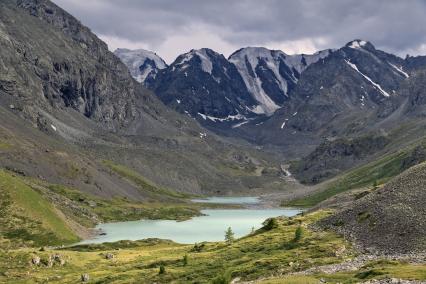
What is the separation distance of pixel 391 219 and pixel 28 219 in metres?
137

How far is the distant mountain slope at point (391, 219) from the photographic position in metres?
71.8

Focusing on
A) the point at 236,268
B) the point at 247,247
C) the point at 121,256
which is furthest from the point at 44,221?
the point at 236,268

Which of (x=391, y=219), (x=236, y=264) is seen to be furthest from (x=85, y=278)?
(x=391, y=219)

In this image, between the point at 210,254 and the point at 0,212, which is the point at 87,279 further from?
the point at 0,212

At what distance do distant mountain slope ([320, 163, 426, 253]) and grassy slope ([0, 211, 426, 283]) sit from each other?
3.27 meters

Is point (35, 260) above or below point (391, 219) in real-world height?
below

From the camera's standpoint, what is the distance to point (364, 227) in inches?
3201

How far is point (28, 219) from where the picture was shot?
18450cm

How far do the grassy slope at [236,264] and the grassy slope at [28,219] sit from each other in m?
58.9

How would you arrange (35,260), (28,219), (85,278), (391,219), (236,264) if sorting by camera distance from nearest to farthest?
(391,219) < (236,264) < (85,278) < (35,260) < (28,219)

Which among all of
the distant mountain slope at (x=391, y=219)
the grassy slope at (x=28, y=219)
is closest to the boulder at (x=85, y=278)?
the distant mountain slope at (x=391, y=219)

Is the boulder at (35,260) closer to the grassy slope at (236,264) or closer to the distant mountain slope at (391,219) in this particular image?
the grassy slope at (236,264)

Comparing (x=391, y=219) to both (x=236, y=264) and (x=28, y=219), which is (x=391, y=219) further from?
(x=28, y=219)

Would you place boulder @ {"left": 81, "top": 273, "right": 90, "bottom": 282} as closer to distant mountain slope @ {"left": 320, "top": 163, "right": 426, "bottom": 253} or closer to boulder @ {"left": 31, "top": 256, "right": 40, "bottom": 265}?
boulder @ {"left": 31, "top": 256, "right": 40, "bottom": 265}
